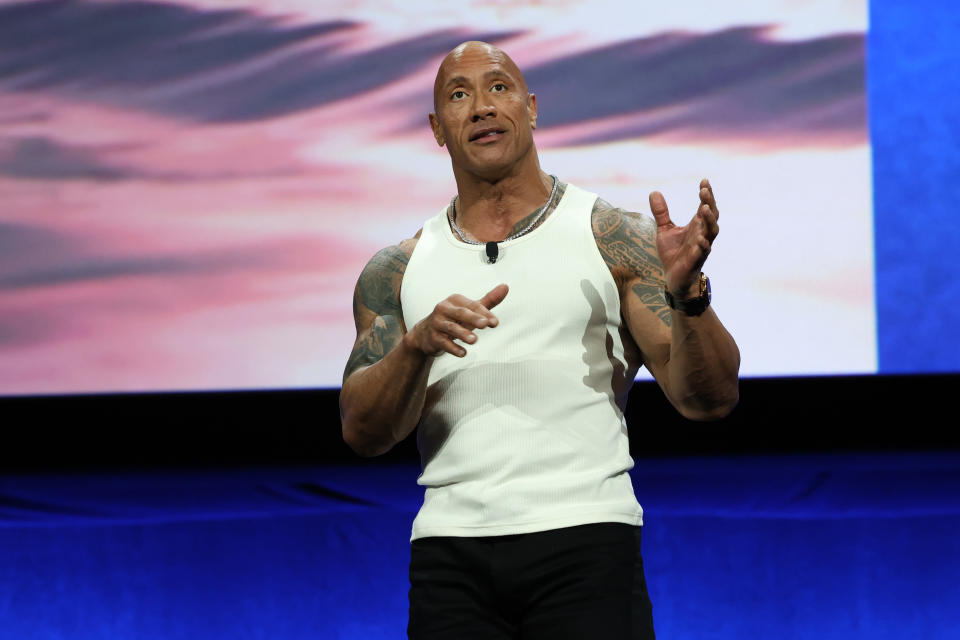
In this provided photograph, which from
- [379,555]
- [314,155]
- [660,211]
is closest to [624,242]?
[660,211]

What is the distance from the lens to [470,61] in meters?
1.72

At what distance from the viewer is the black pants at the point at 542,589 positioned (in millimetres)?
1374

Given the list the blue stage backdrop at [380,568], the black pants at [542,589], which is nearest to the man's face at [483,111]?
the black pants at [542,589]

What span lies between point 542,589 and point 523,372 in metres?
0.30

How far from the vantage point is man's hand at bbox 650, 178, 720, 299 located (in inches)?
51.5

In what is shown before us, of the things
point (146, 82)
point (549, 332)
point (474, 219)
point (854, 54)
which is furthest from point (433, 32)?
point (549, 332)

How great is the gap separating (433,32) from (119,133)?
1084mm

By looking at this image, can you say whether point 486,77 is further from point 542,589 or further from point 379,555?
point 379,555

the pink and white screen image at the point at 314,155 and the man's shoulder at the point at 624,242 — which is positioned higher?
the pink and white screen image at the point at 314,155

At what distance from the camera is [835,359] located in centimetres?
323

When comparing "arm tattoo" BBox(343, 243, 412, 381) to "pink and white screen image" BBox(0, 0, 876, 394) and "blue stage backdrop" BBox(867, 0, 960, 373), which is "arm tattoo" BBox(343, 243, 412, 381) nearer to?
"pink and white screen image" BBox(0, 0, 876, 394)

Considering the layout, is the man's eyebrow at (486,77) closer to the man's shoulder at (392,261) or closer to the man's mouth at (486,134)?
the man's mouth at (486,134)

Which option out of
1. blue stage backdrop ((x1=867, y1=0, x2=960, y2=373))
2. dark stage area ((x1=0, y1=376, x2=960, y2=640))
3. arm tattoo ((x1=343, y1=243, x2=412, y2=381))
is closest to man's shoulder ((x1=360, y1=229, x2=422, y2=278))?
arm tattoo ((x1=343, y1=243, x2=412, y2=381))

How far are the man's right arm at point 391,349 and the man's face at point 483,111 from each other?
7.3 inches
